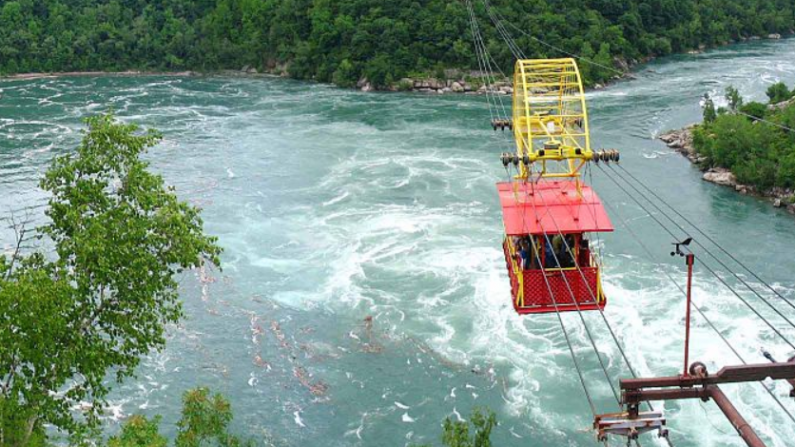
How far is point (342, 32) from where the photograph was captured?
62250 millimetres

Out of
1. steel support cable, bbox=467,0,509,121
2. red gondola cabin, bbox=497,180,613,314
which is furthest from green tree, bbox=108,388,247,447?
steel support cable, bbox=467,0,509,121

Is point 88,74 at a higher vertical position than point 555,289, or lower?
higher

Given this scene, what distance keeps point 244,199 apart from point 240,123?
13.4 metres

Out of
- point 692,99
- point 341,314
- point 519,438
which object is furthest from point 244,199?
point 692,99

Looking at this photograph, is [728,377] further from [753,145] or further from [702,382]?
[753,145]

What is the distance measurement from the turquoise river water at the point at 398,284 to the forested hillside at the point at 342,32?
1138 cm

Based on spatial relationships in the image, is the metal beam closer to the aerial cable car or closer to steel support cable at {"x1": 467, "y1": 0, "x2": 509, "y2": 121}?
the aerial cable car

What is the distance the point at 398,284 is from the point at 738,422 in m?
21.0

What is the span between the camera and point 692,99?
4916 centimetres

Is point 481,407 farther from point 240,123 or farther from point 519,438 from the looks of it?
point 240,123

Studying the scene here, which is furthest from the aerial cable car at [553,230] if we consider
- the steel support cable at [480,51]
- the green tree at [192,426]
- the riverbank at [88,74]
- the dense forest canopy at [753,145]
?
the riverbank at [88,74]

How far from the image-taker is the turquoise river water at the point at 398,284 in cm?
2028

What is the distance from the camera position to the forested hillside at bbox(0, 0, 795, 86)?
193 ft

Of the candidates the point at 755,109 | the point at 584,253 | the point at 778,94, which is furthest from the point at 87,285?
the point at 778,94
